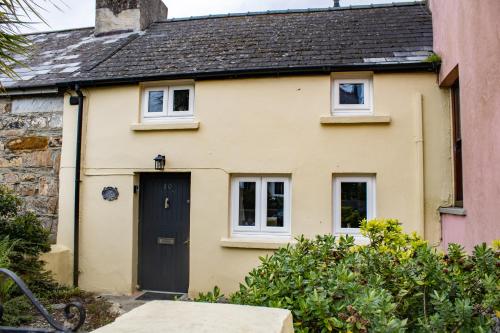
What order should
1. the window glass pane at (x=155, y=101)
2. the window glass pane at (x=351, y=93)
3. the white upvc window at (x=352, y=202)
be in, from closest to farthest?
the white upvc window at (x=352, y=202) < the window glass pane at (x=351, y=93) < the window glass pane at (x=155, y=101)

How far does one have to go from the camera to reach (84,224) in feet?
26.0

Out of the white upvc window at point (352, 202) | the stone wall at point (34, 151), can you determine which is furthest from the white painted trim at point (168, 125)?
the white upvc window at point (352, 202)

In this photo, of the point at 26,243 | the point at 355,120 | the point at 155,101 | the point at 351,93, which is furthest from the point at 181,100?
the point at 26,243

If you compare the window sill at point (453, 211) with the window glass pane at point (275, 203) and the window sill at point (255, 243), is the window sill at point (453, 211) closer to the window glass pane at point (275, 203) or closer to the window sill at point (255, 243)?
the window sill at point (255, 243)

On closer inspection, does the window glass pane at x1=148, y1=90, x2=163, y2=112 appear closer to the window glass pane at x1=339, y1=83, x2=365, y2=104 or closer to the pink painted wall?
the window glass pane at x1=339, y1=83, x2=365, y2=104

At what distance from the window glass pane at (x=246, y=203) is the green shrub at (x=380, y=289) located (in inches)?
151

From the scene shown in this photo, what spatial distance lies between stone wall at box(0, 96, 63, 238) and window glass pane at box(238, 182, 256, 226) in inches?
154

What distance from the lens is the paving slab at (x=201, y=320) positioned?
1735mm

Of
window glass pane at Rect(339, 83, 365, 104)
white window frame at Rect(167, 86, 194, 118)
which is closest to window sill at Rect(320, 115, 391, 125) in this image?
window glass pane at Rect(339, 83, 365, 104)

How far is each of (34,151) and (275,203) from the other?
5.30m

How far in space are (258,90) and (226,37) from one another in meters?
2.37

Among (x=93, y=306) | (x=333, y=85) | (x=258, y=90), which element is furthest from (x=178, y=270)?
(x=333, y=85)

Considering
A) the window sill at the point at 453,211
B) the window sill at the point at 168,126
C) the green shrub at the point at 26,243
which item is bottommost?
the green shrub at the point at 26,243

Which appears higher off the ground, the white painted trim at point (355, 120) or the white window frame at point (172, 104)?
the white window frame at point (172, 104)
